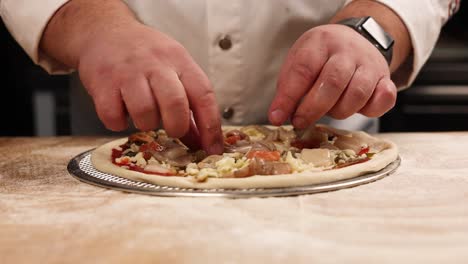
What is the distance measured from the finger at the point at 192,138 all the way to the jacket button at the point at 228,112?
388 millimetres

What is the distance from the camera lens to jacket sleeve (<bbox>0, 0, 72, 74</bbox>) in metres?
1.36

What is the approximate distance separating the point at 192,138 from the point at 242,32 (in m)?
0.42

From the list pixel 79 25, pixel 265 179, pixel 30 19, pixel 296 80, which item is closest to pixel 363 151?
pixel 296 80

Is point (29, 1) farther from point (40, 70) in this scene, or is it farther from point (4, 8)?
point (40, 70)

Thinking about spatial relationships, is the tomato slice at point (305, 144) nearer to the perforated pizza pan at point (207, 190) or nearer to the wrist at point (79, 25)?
the perforated pizza pan at point (207, 190)

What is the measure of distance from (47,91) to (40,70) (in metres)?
0.09

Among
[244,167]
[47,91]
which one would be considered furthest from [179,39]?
[47,91]

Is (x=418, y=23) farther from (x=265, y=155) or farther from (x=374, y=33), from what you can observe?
(x=265, y=155)

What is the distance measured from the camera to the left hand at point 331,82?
3.72 feet

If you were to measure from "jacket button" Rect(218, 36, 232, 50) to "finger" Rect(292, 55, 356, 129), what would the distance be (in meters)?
0.40

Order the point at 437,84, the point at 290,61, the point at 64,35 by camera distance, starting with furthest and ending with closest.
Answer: the point at 437,84 < the point at 64,35 < the point at 290,61

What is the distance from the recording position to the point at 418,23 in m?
1.47

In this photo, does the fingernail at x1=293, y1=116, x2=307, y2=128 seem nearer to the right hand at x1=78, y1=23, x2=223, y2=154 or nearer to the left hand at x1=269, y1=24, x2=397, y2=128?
the left hand at x1=269, y1=24, x2=397, y2=128

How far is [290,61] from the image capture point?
1.19 m
